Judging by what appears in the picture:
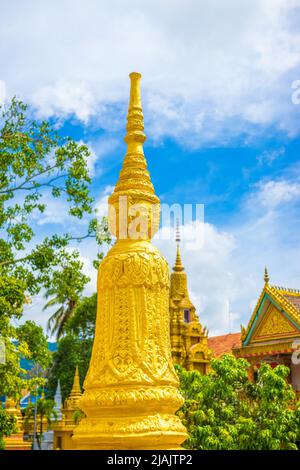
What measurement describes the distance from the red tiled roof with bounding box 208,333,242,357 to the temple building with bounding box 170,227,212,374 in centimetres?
236

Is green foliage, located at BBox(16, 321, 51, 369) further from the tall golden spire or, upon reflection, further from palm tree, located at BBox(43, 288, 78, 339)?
palm tree, located at BBox(43, 288, 78, 339)

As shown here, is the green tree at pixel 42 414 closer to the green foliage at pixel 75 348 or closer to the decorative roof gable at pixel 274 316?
the green foliage at pixel 75 348

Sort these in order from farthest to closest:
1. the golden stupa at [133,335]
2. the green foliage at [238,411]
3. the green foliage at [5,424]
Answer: the green foliage at [238,411] < the green foliage at [5,424] < the golden stupa at [133,335]

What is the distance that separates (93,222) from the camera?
43.6ft

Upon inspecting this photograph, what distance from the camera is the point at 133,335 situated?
6660 millimetres

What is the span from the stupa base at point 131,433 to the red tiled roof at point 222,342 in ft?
85.5

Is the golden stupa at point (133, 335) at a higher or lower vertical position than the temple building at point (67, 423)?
higher

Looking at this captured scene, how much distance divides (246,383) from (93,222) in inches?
267

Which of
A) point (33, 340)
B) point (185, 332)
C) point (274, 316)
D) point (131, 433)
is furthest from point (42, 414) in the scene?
point (131, 433)

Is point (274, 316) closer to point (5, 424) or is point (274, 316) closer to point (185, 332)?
point (185, 332)

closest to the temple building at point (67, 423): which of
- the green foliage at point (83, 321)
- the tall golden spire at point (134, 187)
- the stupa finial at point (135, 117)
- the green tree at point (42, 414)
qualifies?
the green tree at point (42, 414)

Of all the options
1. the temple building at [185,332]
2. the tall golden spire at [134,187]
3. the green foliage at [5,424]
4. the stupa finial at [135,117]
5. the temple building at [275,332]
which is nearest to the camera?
the tall golden spire at [134,187]

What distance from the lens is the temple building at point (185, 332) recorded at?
1152 inches
